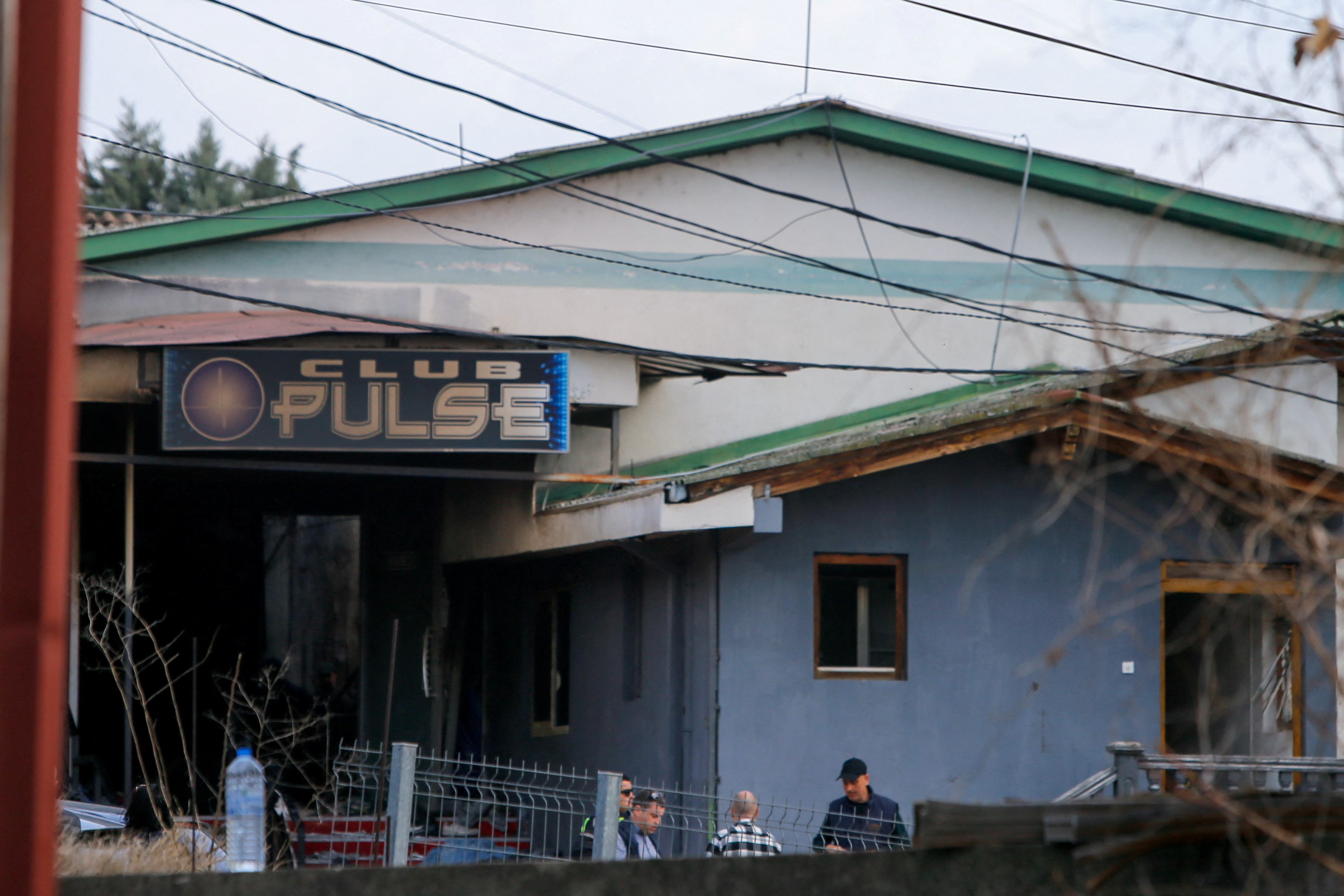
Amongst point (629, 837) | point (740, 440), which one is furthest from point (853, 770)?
point (740, 440)

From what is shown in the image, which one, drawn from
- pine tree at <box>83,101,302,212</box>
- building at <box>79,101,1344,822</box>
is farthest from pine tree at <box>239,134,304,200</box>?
building at <box>79,101,1344,822</box>

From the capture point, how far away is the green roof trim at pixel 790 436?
14578 mm

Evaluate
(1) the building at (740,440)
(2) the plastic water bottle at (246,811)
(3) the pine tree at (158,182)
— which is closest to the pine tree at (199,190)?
(3) the pine tree at (158,182)

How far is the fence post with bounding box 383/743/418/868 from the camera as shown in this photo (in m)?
8.79

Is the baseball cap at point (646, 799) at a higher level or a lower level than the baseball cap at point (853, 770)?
lower

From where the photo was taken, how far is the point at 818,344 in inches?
660

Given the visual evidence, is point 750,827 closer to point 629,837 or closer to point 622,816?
point 629,837

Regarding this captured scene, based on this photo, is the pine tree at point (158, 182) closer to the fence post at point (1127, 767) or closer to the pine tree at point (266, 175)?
the pine tree at point (266, 175)

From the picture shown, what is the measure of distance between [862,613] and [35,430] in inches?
377

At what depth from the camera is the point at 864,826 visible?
394 inches

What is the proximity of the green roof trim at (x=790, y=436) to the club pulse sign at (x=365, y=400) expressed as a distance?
2017 mm

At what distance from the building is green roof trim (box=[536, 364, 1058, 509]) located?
110 mm

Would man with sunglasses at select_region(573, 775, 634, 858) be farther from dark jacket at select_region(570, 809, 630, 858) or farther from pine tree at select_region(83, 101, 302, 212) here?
pine tree at select_region(83, 101, 302, 212)

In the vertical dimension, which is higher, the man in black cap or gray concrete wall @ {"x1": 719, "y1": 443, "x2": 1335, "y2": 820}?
gray concrete wall @ {"x1": 719, "y1": 443, "x2": 1335, "y2": 820}
